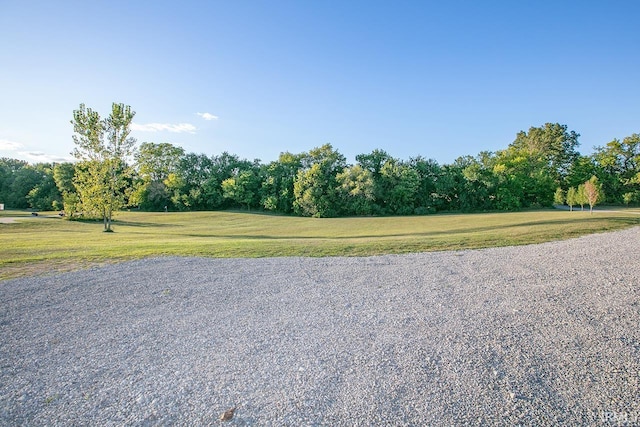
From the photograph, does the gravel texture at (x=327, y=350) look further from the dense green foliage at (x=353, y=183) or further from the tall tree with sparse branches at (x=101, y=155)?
the dense green foliage at (x=353, y=183)

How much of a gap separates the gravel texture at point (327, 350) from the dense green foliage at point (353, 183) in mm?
42837

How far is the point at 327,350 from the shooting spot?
189 inches

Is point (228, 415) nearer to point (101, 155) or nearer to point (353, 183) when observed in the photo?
point (101, 155)

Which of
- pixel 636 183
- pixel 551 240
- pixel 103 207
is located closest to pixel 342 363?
pixel 551 240

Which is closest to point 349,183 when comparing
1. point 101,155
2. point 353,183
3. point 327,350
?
point 353,183

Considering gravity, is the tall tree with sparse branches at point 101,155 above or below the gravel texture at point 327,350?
above

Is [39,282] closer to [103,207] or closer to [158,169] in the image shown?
[103,207]

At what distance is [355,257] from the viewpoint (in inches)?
480

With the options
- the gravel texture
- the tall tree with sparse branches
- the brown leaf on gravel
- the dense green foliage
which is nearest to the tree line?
the dense green foliage

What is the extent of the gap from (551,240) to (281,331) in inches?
589

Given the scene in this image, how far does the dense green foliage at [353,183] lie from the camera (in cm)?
5250

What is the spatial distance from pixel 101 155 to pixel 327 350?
29958 millimetres

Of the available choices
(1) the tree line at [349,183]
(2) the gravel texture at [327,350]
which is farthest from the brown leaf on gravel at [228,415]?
(1) the tree line at [349,183]

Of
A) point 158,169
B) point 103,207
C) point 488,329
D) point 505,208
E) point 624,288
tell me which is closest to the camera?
point 488,329
